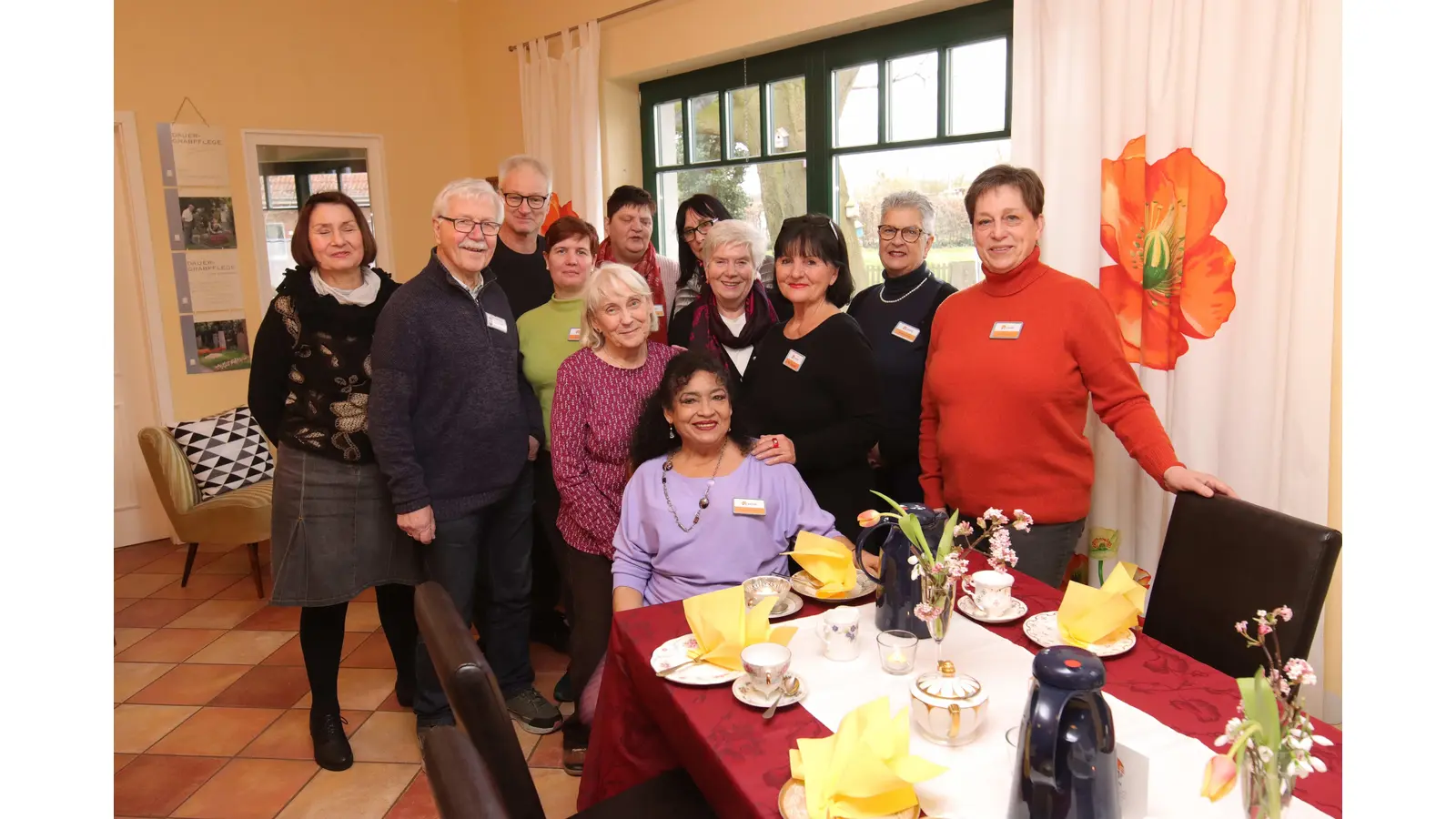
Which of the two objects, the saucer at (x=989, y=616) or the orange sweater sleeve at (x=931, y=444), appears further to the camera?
the orange sweater sleeve at (x=931, y=444)

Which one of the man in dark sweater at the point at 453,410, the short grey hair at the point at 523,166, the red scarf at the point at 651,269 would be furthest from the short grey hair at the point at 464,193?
the red scarf at the point at 651,269

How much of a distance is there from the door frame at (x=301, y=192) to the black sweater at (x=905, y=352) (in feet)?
10.1

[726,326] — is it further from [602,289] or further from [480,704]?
[480,704]

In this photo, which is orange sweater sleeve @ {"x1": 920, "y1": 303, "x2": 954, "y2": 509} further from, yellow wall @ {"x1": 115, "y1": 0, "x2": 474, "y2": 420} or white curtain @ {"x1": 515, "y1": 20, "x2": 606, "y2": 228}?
yellow wall @ {"x1": 115, "y1": 0, "x2": 474, "y2": 420}

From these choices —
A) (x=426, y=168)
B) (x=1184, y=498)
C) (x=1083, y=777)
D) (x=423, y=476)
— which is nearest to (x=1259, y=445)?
(x=1184, y=498)

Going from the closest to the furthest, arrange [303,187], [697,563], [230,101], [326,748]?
1. [697,563]
2. [326,748]
3. [230,101]
4. [303,187]

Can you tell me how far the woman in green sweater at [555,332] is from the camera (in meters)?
2.79

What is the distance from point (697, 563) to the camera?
6.82 feet

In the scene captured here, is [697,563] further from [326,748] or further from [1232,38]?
[1232,38]

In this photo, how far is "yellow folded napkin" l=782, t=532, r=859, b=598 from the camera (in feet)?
5.88

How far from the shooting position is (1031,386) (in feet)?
6.89

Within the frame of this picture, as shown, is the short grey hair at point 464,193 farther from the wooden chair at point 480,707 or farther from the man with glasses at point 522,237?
the wooden chair at point 480,707

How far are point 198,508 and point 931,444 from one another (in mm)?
3507
